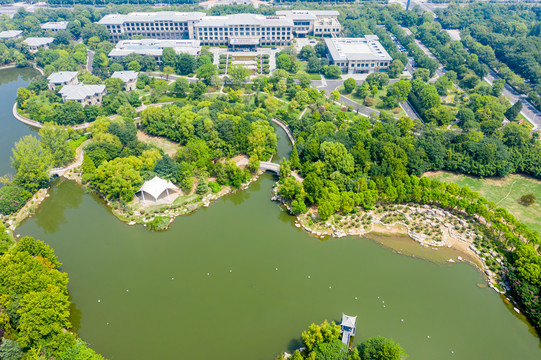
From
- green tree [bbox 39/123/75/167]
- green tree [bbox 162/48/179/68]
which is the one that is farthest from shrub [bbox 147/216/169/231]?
green tree [bbox 162/48/179/68]

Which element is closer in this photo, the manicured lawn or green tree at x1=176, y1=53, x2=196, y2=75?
the manicured lawn

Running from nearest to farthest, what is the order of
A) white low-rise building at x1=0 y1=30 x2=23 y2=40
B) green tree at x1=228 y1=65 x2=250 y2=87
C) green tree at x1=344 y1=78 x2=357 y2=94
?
green tree at x1=344 y1=78 x2=357 y2=94
green tree at x1=228 y1=65 x2=250 y2=87
white low-rise building at x1=0 y1=30 x2=23 y2=40

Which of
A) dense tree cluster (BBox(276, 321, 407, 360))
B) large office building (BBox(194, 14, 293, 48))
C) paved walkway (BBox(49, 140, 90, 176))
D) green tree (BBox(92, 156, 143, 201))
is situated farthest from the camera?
large office building (BBox(194, 14, 293, 48))

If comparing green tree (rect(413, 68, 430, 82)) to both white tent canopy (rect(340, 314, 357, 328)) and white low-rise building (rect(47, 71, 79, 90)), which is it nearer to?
white tent canopy (rect(340, 314, 357, 328))

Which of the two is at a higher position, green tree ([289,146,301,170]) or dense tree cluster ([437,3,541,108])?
dense tree cluster ([437,3,541,108])

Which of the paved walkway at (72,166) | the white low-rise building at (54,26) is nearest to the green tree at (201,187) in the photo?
the paved walkway at (72,166)

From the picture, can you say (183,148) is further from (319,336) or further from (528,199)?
(528,199)

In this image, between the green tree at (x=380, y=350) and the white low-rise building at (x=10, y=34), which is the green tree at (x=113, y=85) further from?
the green tree at (x=380, y=350)
